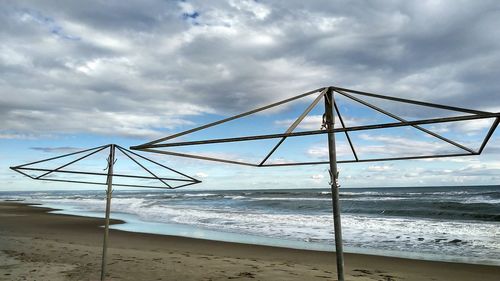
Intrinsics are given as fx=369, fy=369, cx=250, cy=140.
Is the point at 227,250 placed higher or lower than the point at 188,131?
lower

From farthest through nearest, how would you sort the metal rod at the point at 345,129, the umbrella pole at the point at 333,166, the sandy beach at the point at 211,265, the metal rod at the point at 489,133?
the sandy beach at the point at 211,265 → the umbrella pole at the point at 333,166 → the metal rod at the point at 489,133 → the metal rod at the point at 345,129

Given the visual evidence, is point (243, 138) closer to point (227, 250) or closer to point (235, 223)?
point (227, 250)

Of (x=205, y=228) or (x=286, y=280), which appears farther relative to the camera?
(x=205, y=228)

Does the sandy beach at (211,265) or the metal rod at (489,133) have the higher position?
the metal rod at (489,133)

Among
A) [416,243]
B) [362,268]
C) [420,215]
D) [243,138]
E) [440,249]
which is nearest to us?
[243,138]

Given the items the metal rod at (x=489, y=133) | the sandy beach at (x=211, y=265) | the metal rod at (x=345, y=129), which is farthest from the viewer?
the sandy beach at (x=211, y=265)

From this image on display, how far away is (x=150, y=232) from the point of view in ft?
58.1

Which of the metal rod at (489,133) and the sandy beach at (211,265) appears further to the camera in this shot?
the sandy beach at (211,265)

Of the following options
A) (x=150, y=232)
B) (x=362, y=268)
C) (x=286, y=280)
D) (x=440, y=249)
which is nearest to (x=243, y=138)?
(x=286, y=280)

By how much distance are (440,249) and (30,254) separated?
12.8m

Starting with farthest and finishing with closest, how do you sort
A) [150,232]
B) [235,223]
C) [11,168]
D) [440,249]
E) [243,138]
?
[235,223], [150,232], [440,249], [11,168], [243,138]

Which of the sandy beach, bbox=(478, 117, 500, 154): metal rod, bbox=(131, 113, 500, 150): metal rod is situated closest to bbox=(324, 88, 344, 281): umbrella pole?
bbox=(131, 113, 500, 150): metal rod

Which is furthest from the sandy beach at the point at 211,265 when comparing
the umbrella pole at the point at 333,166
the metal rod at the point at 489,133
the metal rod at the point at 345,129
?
→ the metal rod at the point at 489,133

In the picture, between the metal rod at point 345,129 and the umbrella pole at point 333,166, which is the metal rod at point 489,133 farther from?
the umbrella pole at point 333,166
